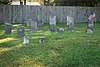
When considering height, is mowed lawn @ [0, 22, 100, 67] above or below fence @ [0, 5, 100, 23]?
below

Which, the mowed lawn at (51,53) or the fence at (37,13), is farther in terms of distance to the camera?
the fence at (37,13)

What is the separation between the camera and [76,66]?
8.26 m

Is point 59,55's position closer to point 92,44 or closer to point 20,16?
point 92,44

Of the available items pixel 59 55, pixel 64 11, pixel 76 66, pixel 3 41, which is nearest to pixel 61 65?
pixel 76 66

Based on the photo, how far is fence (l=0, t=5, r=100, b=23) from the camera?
75.4 ft

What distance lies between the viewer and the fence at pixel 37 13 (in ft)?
75.4

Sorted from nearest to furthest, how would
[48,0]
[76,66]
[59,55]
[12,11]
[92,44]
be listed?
1. [76,66]
2. [59,55]
3. [92,44]
4. [12,11]
5. [48,0]

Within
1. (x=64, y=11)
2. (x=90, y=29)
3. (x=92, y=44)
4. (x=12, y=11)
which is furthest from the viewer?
(x=64, y=11)

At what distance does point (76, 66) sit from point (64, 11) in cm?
1705

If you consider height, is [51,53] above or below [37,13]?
below

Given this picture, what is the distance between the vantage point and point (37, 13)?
2394cm

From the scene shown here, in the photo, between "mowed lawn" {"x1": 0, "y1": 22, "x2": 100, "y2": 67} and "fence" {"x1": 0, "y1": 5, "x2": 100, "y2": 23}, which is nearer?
"mowed lawn" {"x1": 0, "y1": 22, "x2": 100, "y2": 67}

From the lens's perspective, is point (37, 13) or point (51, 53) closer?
point (51, 53)

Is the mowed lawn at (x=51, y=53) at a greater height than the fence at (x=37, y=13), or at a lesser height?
lesser
